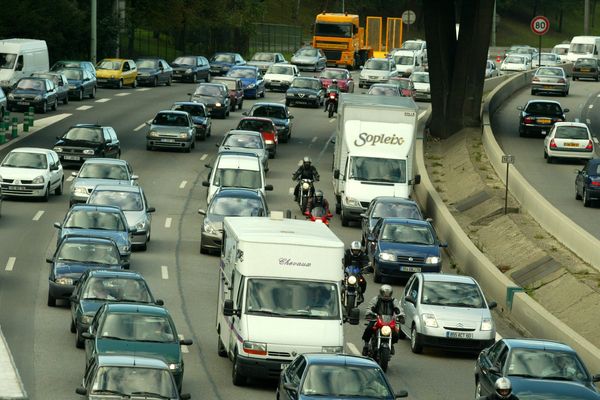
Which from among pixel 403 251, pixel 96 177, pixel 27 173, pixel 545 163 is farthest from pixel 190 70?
pixel 403 251

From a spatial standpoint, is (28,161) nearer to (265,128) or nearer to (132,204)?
(132,204)

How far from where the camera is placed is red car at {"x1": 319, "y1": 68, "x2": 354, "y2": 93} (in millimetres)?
79750

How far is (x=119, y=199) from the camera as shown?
1575 inches

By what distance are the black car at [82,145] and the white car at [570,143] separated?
1599 centimetres

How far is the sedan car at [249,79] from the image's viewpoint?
7781 cm

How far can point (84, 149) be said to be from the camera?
51875 millimetres

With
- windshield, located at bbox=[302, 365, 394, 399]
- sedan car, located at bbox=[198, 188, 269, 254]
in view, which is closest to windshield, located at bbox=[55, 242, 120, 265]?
sedan car, located at bbox=[198, 188, 269, 254]

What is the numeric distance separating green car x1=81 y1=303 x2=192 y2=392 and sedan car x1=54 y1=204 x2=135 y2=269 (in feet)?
33.4

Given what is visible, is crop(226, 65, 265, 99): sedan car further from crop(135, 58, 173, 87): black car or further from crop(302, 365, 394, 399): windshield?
crop(302, 365, 394, 399): windshield

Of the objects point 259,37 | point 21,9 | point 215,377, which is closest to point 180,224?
point 215,377

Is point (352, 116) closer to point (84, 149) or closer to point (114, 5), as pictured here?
point (84, 149)

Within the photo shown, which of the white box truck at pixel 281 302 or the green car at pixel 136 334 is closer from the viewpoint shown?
the green car at pixel 136 334

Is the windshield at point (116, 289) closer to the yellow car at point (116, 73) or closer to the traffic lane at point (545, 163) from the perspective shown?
the traffic lane at point (545, 163)

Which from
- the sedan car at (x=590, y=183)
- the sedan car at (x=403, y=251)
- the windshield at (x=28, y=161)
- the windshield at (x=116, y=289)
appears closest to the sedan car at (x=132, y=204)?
the windshield at (x=28, y=161)
